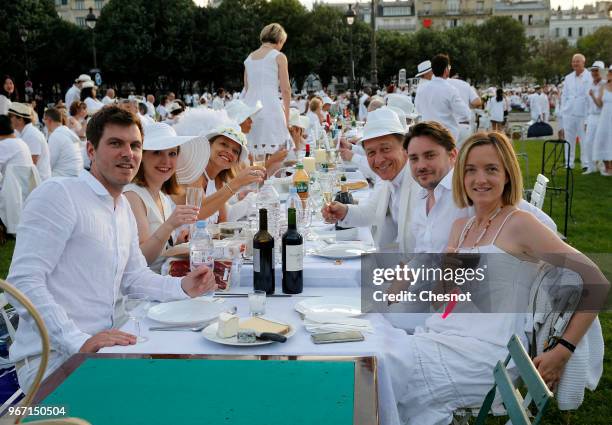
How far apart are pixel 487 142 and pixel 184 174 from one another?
6.76ft

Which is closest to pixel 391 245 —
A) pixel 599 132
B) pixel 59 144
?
pixel 59 144

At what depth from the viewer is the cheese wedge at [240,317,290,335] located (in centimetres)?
221

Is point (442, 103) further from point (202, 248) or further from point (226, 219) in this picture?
point (202, 248)

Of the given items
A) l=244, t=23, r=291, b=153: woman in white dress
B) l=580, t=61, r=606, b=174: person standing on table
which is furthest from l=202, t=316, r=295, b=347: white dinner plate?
l=580, t=61, r=606, b=174: person standing on table

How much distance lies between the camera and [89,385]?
181 centimetres

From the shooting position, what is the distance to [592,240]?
7039 mm

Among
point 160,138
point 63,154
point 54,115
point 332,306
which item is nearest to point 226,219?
point 160,138

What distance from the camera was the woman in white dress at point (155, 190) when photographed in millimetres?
3195

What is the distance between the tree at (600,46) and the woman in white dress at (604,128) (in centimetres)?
5855

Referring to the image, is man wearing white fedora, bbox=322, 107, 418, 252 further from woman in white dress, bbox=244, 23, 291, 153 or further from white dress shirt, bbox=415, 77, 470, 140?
white dress shirt, bbox=415, 77, 470, 140

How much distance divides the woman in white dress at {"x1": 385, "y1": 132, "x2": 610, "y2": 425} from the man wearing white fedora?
88 centimetres

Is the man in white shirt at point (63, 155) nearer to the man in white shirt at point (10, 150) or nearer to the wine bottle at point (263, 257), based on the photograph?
the man in white shirt at point (10, 150)

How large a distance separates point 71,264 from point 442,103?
718 centimetres

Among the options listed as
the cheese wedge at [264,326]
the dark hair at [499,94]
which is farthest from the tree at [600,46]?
the cheese wedge at [264,326]
